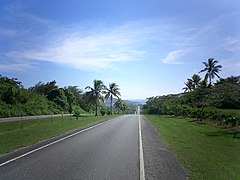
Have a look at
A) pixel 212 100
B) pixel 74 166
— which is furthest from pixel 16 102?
pixel 74 166

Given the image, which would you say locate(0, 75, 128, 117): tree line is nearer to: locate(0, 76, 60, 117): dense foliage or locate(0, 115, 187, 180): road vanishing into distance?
locate(0, 76, 60, 117): dense foliage

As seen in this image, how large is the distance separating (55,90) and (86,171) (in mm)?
75618

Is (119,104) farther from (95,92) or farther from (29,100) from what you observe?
(29,100)

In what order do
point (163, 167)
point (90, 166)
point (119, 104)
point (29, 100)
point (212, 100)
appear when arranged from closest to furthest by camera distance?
1. point (90, 166)
2. point (163, 167)
3. point (212, 100)
4. point (29, 100)
5. point (119, 104)

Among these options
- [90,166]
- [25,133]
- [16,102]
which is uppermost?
[16,102]

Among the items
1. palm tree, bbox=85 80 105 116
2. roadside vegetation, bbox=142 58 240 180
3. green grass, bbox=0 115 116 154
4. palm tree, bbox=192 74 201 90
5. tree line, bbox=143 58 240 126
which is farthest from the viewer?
palm tree, bbox=192 74 201 90

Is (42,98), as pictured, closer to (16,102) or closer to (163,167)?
(16,102)

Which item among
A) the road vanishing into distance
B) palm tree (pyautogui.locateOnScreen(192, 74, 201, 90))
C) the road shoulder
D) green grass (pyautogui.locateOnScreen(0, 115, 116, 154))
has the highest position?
palm tree (pyautogui.locateOnScreen(192, 74, 201, 90))

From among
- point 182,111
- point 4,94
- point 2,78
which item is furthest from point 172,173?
point 2,78

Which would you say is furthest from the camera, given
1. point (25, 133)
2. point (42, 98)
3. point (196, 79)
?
point (196, 79)

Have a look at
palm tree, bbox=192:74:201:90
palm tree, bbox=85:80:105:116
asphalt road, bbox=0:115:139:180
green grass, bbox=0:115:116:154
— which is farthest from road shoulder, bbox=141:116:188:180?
palm tree, bbox=192:74:201:90

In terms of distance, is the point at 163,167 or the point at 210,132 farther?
the point at 210,132

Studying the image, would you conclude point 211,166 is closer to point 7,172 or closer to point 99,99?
point 7,172

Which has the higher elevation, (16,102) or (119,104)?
(119,104)
